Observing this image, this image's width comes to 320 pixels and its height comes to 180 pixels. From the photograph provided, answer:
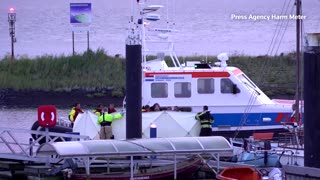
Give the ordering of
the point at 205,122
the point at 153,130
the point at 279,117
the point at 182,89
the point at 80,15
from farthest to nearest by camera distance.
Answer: the point at 80,15, the point at 182,89, the point at 279,117, the point at 205,122, the point at 153,130

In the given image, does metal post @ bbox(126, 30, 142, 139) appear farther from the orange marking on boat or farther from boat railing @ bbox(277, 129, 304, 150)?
the orange marking on boat

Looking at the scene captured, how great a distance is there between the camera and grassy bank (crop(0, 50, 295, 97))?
158ft

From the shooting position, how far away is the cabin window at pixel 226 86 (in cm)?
2906

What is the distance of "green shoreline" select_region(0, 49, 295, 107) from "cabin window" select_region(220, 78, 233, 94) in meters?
17.0

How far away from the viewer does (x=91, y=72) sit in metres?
50.1

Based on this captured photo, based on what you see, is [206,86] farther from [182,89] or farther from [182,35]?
[182,35]

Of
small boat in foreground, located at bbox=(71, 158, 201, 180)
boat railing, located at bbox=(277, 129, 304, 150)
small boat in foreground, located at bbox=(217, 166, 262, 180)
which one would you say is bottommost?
small boat in foreground, located at bbox=(71, 158, 201, 180)

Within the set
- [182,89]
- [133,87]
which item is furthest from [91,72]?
[133,87]

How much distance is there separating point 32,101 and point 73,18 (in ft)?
40.7

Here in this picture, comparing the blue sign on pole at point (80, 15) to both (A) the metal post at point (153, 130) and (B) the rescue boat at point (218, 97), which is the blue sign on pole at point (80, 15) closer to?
(B) the rescue boat at point (218, 97)

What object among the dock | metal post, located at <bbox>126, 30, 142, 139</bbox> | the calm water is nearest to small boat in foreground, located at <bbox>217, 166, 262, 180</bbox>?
the dock

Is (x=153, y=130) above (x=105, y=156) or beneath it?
above

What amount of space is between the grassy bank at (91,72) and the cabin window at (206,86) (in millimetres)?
17101

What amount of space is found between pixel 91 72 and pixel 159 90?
2120 cm
